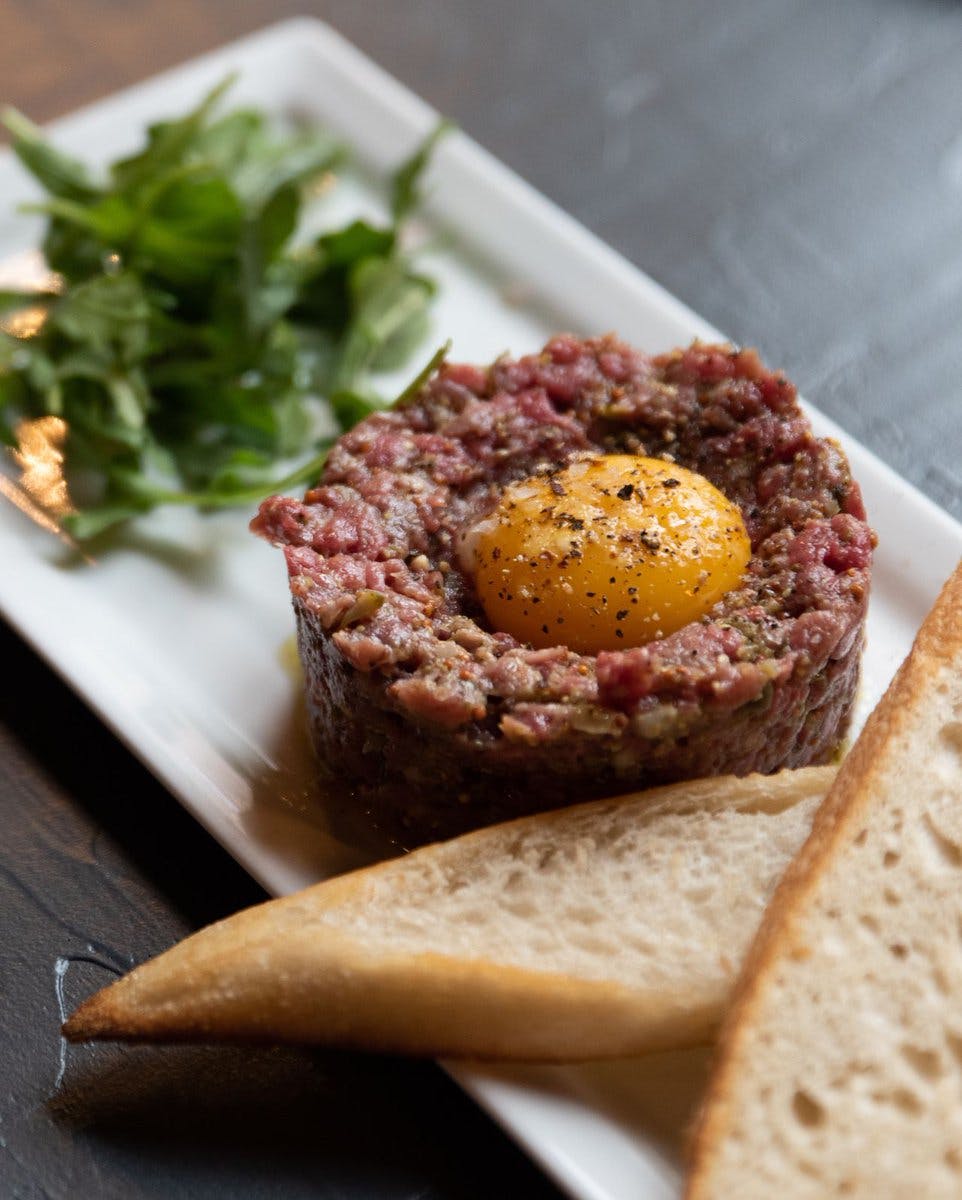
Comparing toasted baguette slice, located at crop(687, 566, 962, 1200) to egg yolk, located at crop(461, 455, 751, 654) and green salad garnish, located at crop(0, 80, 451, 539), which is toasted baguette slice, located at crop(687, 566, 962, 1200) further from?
green salad garnish, located at crop(0, 80, 451, 539)

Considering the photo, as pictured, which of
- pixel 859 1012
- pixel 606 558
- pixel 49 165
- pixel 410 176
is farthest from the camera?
pixel 410 176

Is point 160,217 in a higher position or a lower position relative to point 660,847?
lower

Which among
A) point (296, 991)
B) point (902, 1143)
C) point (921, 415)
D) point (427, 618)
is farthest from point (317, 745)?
point (921, 415)

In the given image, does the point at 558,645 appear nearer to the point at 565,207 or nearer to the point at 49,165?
the point at 49,165

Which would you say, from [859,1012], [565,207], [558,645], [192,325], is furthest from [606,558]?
[565,207]

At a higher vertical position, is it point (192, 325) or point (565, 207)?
point (565, 207)

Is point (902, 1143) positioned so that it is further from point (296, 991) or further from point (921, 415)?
point (921, 415)
